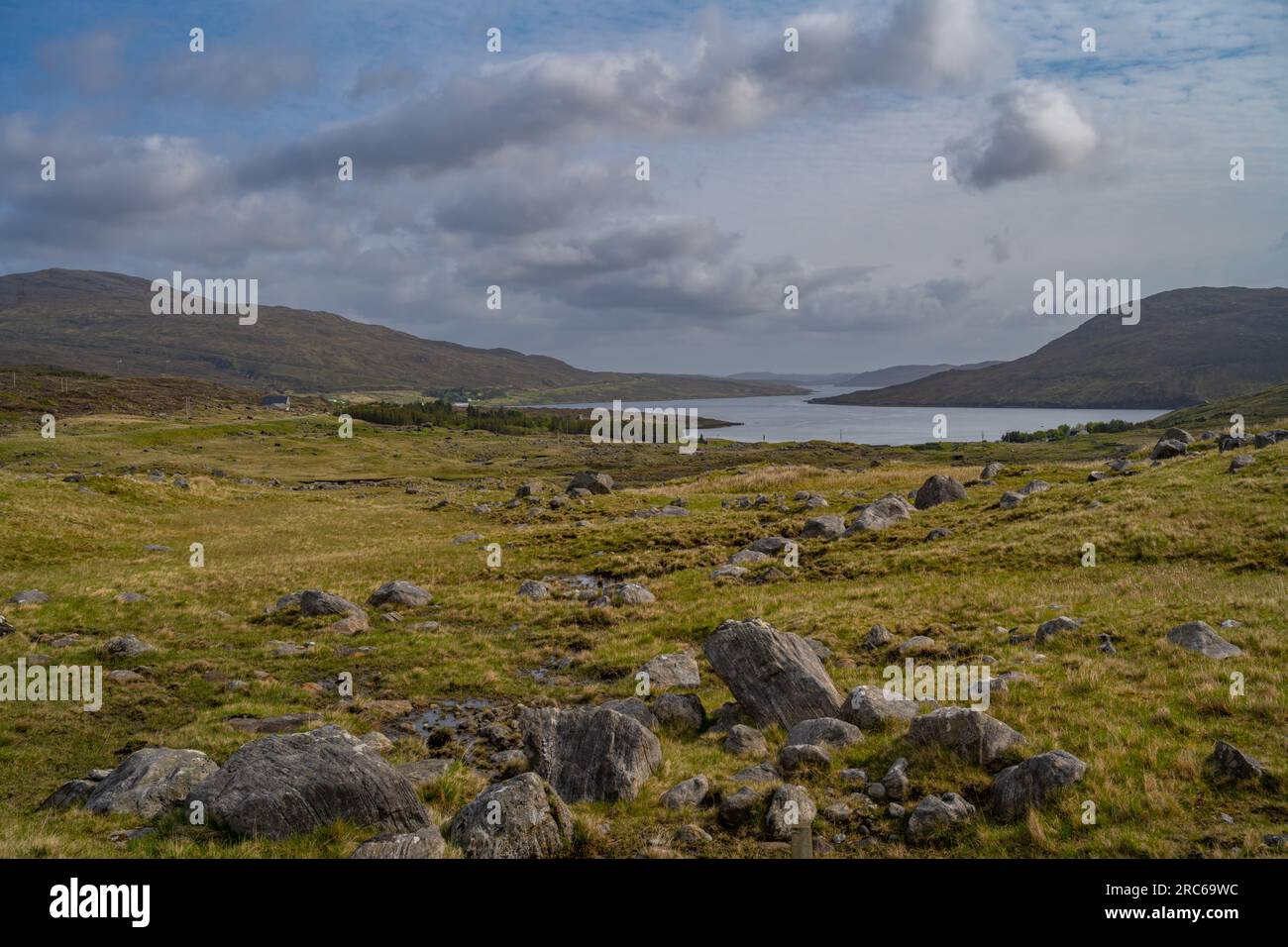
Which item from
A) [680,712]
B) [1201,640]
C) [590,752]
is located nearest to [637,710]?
[680,712]

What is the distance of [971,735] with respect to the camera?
41.2 feet

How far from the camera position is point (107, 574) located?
32094mm

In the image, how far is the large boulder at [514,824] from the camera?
1035 centimetres

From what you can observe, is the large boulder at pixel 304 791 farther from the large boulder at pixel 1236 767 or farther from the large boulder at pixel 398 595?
the large boulder at pixel 398 595

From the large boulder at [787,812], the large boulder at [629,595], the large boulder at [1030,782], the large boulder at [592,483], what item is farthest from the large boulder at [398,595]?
the large boulder at [592,483]

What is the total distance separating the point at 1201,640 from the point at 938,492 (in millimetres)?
28908

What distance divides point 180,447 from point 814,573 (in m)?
102

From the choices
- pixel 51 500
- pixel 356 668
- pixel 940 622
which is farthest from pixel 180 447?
pixel 940 622

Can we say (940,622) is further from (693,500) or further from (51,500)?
(51,500)

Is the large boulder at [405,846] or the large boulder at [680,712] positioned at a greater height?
the large boulder at [405,846]

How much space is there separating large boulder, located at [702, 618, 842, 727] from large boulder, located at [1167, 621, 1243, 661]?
27.3 ft

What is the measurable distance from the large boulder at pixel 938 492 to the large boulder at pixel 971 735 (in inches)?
1314

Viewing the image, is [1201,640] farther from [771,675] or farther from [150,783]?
[150,783]

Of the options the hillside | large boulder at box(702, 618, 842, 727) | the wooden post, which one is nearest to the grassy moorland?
large boulder at box(702, 618, 842, 727)
